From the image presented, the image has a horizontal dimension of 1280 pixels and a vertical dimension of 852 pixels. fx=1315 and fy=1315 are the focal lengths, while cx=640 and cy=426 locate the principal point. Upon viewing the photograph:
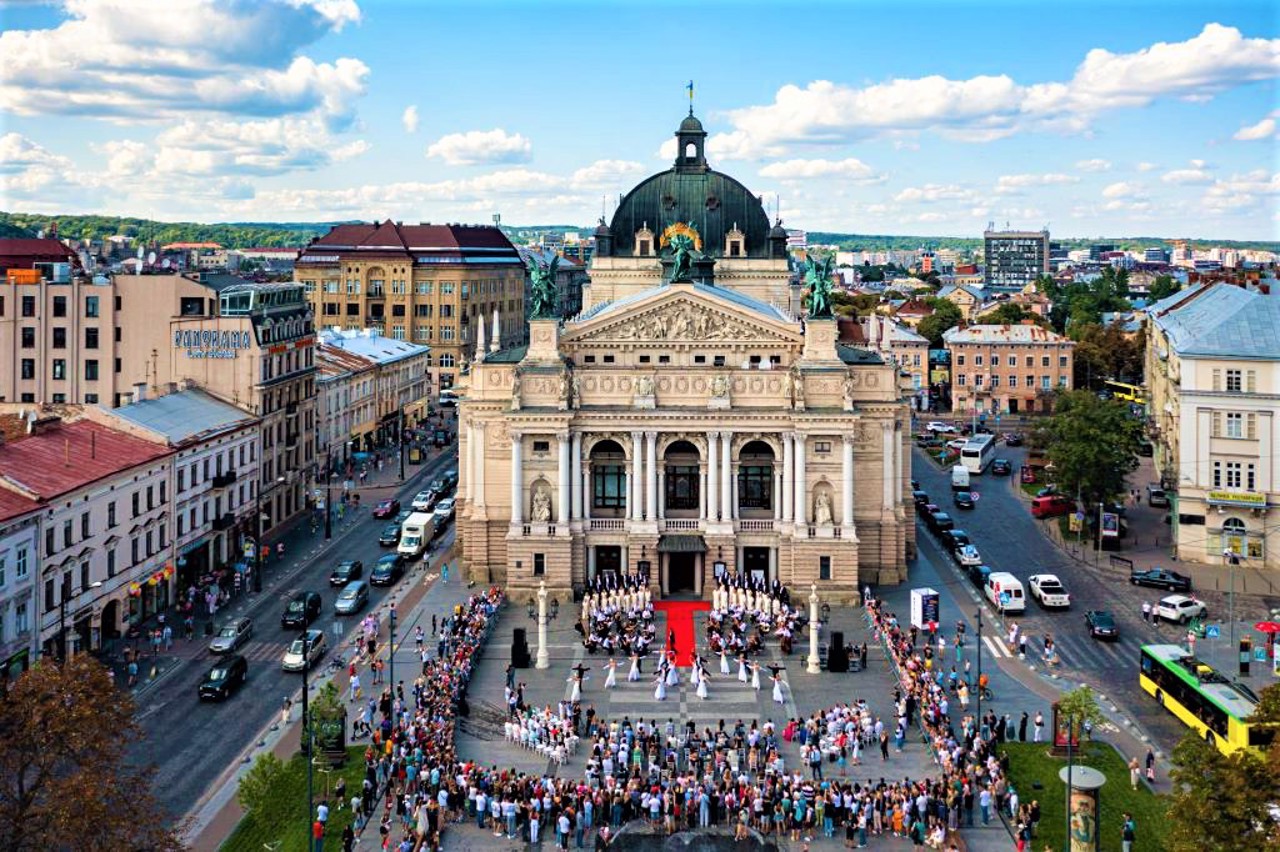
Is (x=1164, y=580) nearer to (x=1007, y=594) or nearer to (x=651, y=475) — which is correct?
(x=1007, y=594)

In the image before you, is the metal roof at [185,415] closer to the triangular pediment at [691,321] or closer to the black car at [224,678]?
the black car at [224,678]

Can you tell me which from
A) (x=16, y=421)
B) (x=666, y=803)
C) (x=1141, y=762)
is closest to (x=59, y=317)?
(x=16, y=421)

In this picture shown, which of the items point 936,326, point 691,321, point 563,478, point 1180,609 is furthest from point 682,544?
point 936,326

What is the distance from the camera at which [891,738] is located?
55.2 m

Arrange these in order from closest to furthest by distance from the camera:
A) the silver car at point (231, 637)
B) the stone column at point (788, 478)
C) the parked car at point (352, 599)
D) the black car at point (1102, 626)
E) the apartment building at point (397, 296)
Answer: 1. the silver car at point (231, 637)
2. the black car at point (1102, 626)
3. the parked car at point (352, 599)
4. the stone column at point (788, 478)
5. the apartment building at point (397, 296)

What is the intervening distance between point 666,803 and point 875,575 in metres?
38.4

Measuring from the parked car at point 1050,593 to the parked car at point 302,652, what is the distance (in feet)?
133

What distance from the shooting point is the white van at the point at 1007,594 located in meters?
74.5

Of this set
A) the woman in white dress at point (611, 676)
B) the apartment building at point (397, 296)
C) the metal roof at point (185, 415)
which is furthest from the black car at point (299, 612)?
the apartment building at point (397, 296)

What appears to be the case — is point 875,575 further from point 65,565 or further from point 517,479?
point 65,565

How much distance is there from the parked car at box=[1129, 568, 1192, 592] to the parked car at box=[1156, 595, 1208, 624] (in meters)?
5.57

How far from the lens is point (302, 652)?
2453 inches

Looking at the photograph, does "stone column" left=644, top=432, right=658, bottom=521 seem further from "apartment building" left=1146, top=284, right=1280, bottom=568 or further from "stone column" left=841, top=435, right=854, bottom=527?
"apartment building" left=1146, top=284, right=1280, bottom=568

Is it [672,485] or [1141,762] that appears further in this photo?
[672,485]
